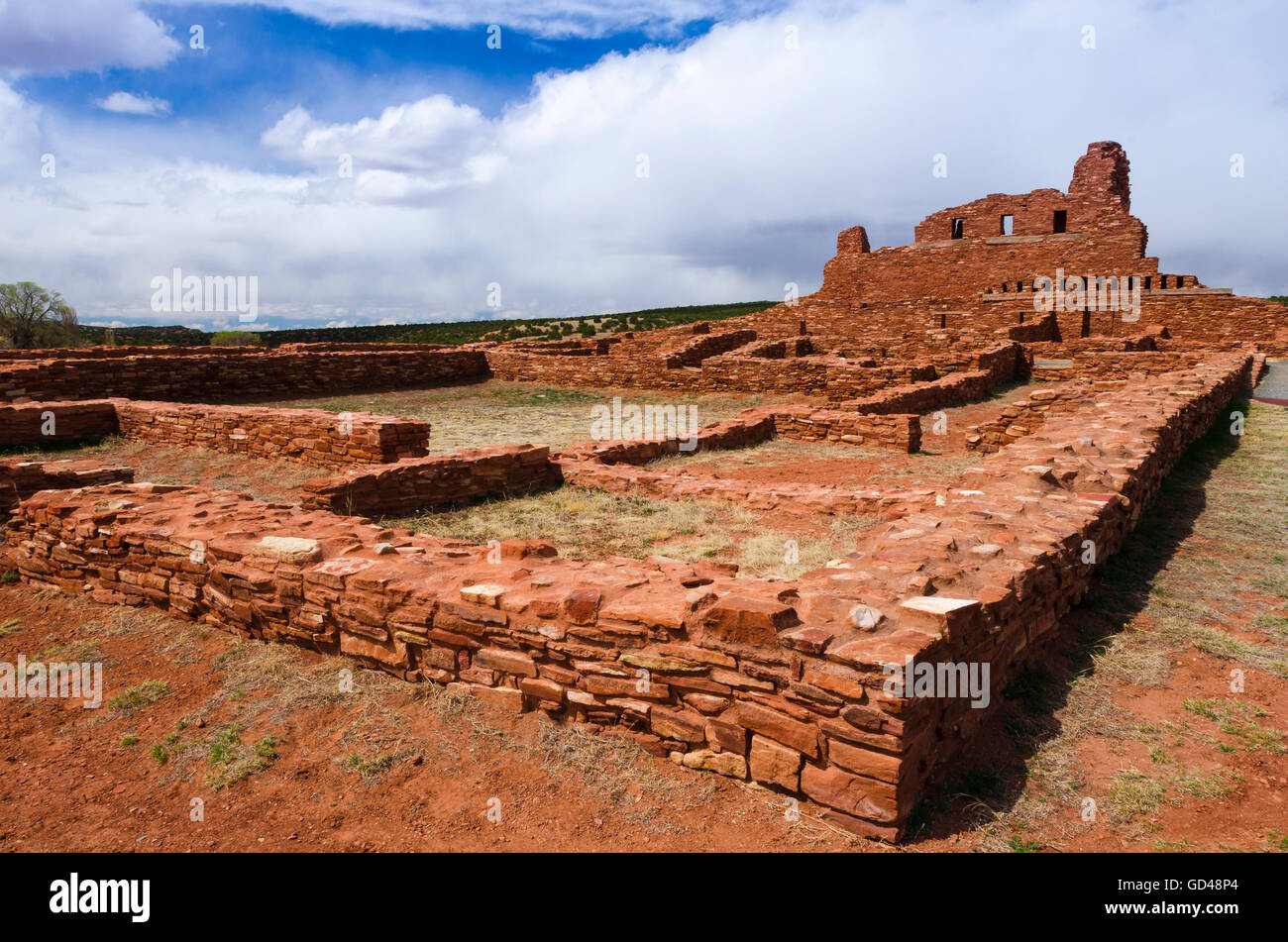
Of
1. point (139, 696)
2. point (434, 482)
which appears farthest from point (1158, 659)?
point (434, 482)

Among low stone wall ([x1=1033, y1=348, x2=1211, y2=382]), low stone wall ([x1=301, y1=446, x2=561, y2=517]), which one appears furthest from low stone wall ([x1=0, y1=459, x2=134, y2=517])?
low stone wall ([x1=1033, y1=348, x2=1211, y2=382])

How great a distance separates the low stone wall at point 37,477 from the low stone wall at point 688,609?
5.26 ft

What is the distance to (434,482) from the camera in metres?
8.02

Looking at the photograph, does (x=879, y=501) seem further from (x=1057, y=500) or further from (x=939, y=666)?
(x=939, y=666)

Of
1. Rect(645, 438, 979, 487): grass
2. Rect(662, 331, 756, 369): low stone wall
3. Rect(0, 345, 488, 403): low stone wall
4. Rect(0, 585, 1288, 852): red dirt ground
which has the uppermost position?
Rect(662, 331, 756, 369): low stone wall

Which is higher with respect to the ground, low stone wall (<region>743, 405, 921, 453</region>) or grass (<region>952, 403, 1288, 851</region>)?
low stone wall (<region>743, 405, 921, 453</region>)

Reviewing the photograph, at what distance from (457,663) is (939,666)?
2431 mm

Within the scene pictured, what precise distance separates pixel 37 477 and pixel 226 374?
11406mm

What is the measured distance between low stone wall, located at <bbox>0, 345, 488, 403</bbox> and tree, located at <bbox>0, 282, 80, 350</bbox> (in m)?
24.7

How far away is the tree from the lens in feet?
120

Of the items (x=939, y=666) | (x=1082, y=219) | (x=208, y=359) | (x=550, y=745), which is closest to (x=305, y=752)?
(x=550, y=745)
